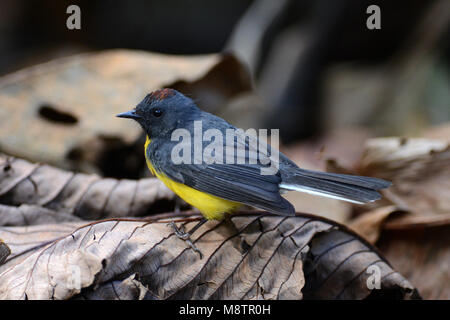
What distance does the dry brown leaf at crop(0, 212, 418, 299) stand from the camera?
2373 mm

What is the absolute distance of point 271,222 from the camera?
299 centimetres

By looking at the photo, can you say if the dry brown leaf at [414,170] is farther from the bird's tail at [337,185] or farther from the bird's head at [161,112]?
the bird's head at [161,112]

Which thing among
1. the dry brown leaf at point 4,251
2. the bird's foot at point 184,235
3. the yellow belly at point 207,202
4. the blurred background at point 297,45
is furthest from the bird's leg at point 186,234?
the blurred background at point 297,45

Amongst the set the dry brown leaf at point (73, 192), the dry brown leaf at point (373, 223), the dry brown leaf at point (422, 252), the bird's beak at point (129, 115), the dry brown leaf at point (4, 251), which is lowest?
the dry brown leaf at point (422, 252)

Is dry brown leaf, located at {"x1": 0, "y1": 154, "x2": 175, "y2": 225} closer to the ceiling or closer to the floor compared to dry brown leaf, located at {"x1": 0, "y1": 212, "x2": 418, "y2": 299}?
closer to the ceiling

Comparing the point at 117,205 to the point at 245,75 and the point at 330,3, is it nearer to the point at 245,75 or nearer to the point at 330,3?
the point at 245,75

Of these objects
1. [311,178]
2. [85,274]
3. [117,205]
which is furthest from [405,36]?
[85,274]

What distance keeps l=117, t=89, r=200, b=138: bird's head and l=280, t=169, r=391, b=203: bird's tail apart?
826 mm

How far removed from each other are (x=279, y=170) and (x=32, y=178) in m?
1.63

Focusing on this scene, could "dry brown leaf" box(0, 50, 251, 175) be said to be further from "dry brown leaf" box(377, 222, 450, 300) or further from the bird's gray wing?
"dry brown leaf" box(377, 222, 450, 300)

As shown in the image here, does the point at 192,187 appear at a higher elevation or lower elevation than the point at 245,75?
lower

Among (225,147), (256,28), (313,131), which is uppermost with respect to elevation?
(256,28)

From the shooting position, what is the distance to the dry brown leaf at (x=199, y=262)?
2.37 meters

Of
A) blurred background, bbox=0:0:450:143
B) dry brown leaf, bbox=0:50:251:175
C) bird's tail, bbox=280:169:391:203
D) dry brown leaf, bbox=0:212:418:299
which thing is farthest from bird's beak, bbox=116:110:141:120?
blurred background, bbox=0:0:450:143
